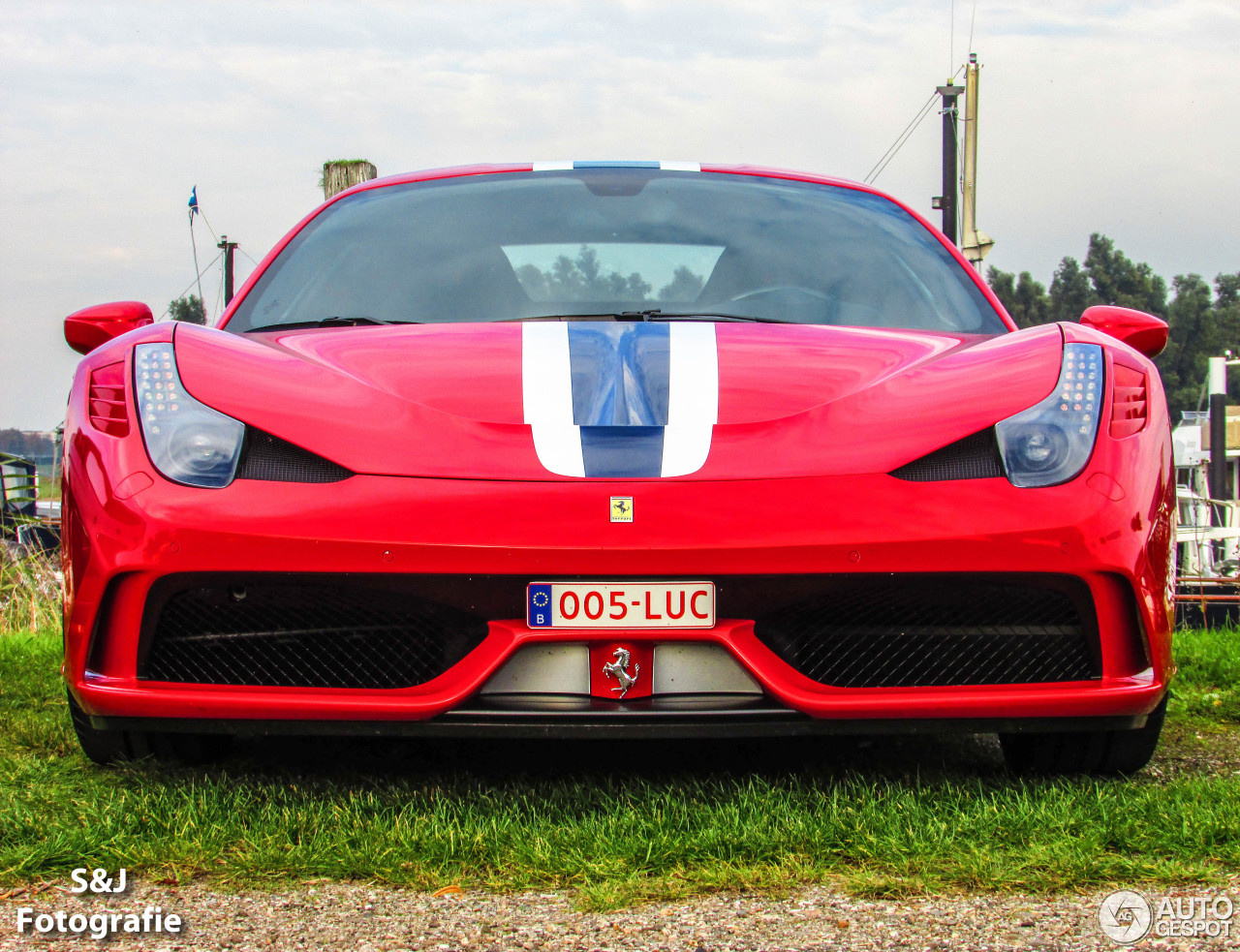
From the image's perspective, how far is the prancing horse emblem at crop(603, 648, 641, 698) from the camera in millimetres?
2139

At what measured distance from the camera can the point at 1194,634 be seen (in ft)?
16.5

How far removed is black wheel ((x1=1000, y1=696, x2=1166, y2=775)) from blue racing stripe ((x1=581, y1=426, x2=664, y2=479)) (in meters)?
0.98

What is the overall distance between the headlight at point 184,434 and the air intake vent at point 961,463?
112 centimetres

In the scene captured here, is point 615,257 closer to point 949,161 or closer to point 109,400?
point 109,400

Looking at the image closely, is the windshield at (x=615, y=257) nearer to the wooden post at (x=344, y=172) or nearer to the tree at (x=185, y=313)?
the tree at (x=185, y=313)

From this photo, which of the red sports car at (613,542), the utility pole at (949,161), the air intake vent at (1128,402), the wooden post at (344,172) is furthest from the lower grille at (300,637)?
the utility pole at (949,161)

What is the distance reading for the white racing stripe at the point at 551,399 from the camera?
2.14 metres

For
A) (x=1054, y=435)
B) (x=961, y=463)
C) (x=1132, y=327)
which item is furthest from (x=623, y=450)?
(x=1132, y=327)

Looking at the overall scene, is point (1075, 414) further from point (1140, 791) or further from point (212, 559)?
point (212, 559)

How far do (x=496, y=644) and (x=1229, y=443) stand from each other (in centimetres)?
2763

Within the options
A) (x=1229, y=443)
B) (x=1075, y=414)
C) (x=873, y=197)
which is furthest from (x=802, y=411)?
(x=1229, y=443)

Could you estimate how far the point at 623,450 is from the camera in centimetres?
215

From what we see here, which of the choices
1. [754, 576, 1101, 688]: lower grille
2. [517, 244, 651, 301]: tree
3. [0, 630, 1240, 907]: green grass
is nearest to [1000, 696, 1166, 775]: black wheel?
[0, 630, 1240, 907]: green grass

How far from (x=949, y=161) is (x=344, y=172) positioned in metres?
16.9
